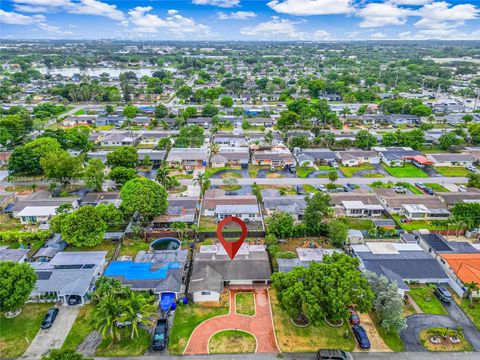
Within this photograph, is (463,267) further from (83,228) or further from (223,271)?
(83,228)

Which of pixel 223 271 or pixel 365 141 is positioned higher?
pixel 365 141

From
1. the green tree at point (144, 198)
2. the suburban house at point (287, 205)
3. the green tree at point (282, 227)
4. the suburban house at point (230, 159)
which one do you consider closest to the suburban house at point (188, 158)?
the suburban house at point (230, 159)

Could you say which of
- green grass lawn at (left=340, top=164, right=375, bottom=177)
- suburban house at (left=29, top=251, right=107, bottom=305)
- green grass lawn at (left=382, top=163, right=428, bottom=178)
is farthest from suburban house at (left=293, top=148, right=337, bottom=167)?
suburban house at (left=29, top=251, right=107, bottom=305)

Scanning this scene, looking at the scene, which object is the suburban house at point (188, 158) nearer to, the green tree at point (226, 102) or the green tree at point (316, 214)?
the green tree at point (316, 214)

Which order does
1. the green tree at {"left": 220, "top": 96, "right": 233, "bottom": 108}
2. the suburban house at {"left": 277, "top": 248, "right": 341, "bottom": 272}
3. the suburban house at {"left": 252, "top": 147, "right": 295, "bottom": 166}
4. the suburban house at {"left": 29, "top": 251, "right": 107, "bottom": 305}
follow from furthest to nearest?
the green tree at {"left": 220, "top": 96, "right": 233, "bottom": 108} < the suburban house at {"left": 252, "top": 147, "right": 295, "bottom": 166} < the suburban house at {"left": 277, "top": 248, "right": 341, "bottom": 272} < the suburban house at {"left": 29, "top": 251, "right": 107, "bottom": 305}

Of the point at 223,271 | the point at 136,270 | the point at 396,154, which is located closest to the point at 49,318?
the point at 136,270

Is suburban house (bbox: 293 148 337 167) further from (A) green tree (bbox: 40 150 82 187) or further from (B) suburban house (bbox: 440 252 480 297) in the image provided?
(A) green tree (bbox: 40 150 82 187)
